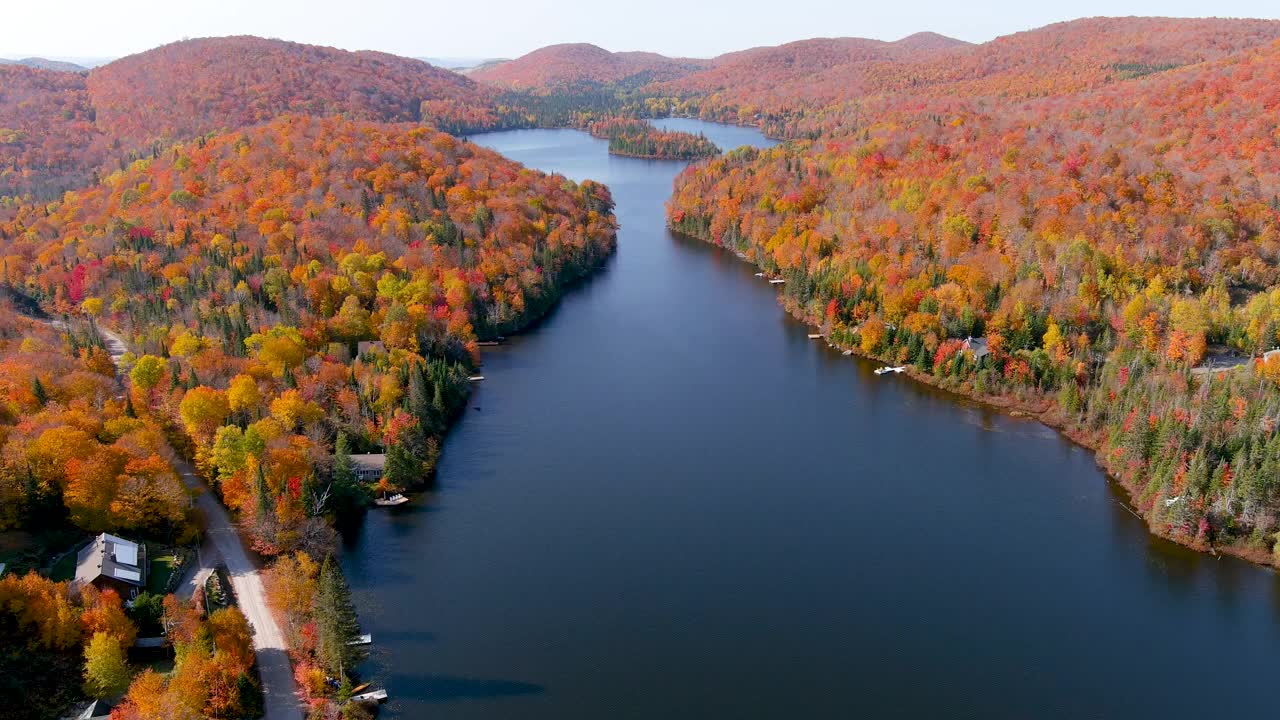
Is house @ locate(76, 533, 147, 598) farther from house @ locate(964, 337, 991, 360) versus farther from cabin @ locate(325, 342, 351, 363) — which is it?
house @ locate(964, 337, 991, 360)

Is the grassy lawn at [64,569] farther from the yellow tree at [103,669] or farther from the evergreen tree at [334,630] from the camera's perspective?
A: the evergreen tree at [334,630]

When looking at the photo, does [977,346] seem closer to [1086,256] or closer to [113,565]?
[1086,256]

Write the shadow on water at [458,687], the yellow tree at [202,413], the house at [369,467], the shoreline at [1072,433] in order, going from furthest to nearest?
the house at [369,467] < the yellow tree at [202,413] < the shoreline at [1072,433] < the shadow on water at [458,687]

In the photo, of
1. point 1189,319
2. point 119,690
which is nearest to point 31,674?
point 119,690

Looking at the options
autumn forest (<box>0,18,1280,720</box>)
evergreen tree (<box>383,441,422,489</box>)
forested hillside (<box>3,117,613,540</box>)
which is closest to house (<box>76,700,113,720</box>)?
autumn forest (<box>0,18,1280,720</box>)

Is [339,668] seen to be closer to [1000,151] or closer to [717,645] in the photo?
[717,645]

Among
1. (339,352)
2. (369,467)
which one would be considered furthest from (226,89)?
(369,467)

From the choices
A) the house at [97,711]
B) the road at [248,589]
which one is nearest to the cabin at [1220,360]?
the road at [248,589]
